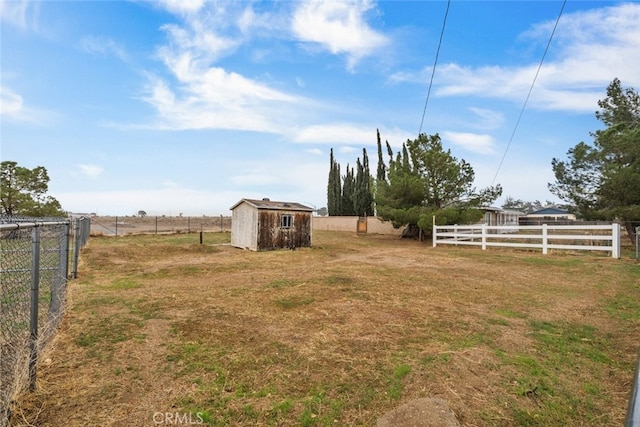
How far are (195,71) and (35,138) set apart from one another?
26.7ft

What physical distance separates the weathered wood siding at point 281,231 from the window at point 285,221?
0.11 m

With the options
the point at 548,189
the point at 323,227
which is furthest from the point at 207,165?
the point at 548,189

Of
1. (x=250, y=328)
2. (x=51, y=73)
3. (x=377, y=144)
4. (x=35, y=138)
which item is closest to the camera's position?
(x=250, y=328)

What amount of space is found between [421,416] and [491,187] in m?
18.3

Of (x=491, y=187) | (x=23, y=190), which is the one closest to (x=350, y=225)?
(x=491, y=187)

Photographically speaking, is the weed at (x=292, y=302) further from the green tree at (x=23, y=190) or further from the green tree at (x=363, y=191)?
the green tree at (x=363, y=191)

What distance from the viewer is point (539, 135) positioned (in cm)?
1545

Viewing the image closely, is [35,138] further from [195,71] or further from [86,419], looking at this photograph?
[86,419]

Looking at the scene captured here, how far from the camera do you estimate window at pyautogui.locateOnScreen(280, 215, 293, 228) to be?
15.5 m

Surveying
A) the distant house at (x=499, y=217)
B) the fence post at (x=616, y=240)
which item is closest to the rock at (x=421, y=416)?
the fence post at (x=616, y=240)

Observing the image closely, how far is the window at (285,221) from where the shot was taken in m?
15.5

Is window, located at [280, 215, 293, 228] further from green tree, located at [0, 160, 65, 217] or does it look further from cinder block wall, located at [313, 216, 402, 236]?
green tree, located at [0, 160, 65, 217]

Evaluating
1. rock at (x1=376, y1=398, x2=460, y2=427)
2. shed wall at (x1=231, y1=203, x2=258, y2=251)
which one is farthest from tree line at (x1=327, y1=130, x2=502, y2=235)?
rock at (x1=376, y1=398, x2=460, y2=427)

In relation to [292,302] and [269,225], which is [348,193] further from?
[292,302]
